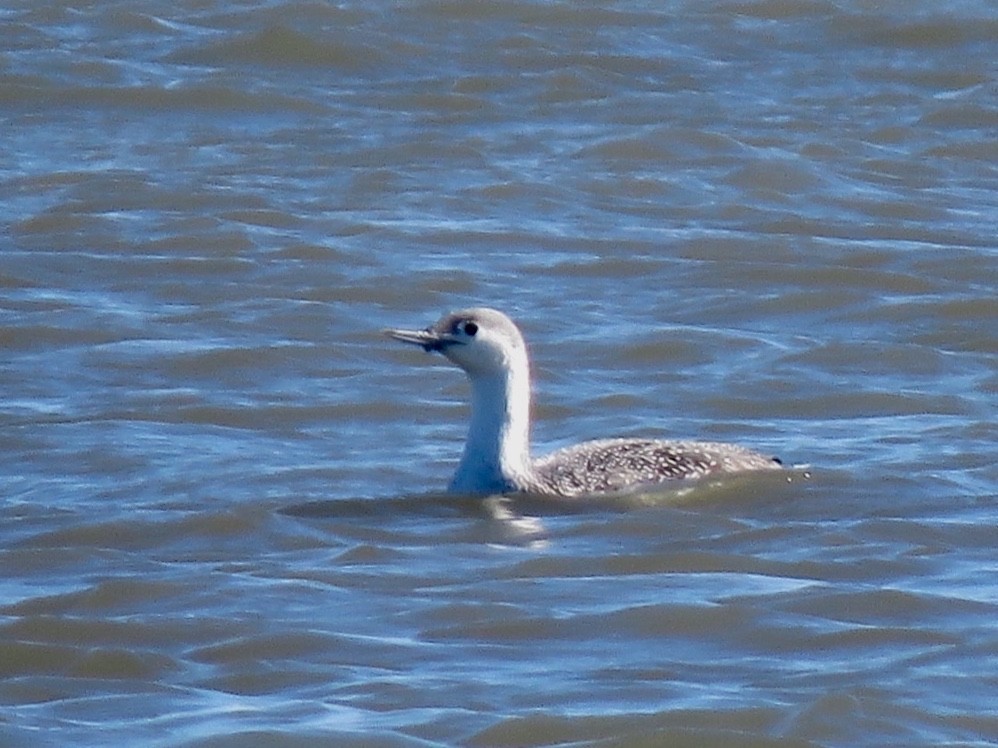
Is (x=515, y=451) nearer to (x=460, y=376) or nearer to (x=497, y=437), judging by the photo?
(x=497, y=437)

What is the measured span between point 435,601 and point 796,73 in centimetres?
1093

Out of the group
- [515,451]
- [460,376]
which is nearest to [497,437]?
[515,451]

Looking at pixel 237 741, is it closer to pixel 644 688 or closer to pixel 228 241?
pixel 644 688

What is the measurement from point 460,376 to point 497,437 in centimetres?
212

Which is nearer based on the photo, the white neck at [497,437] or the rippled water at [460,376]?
the rippled water at [460,376]

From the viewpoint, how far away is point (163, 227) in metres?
15.8

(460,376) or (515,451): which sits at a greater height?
(515,451)

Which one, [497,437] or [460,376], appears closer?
[497,437]

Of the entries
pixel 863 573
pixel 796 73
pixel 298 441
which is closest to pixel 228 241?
pixel 298 441

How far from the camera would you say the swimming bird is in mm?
10875

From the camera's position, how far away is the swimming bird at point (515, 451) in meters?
10.9

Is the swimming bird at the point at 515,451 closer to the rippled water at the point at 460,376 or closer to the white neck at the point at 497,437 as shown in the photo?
the white neck at the point at 497,437

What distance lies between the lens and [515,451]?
36.2 ft

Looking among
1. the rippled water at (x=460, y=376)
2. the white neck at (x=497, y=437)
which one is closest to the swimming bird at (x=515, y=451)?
the white neck at (x=497, y=437)
